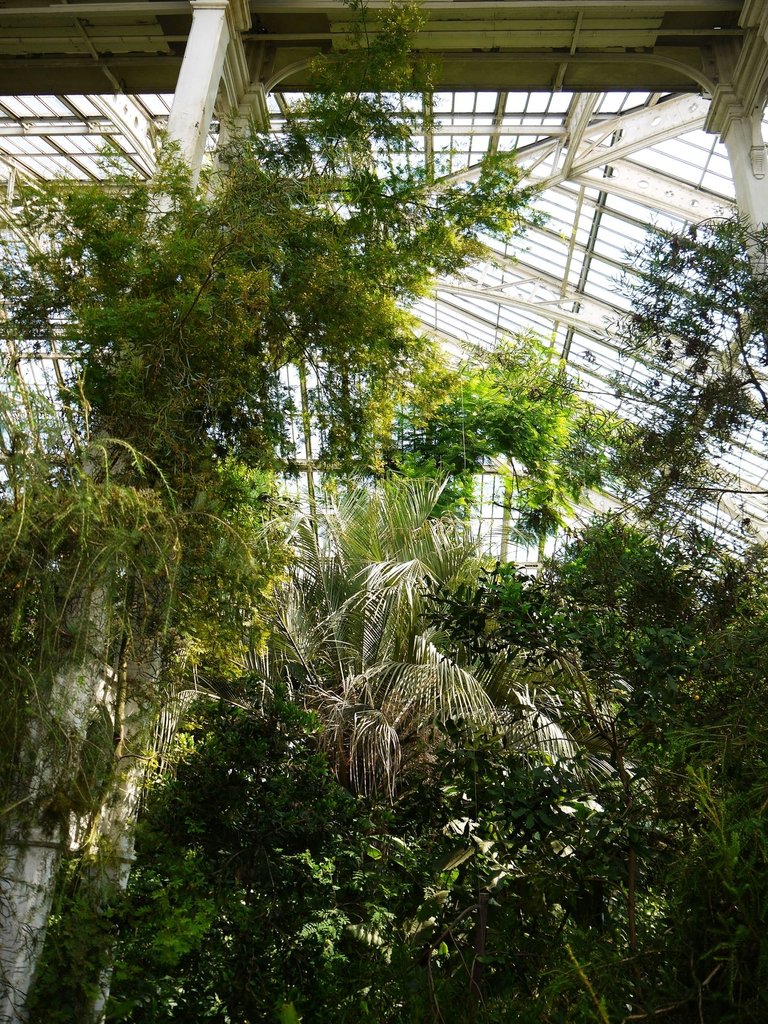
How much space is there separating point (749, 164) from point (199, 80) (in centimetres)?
368

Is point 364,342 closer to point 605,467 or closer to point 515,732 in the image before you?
point 605,467

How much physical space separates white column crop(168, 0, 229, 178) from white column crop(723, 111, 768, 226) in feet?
11.5

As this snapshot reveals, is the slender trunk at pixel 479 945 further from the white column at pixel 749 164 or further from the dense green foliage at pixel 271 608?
the white column at pixel 749 164

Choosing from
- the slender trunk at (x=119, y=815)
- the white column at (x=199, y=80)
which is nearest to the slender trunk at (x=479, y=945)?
the slender trunk at (x=119, y=815)

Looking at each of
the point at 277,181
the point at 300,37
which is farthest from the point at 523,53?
the point at 277,181

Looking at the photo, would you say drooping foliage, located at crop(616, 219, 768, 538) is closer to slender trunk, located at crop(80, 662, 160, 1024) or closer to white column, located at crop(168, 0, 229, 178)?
slender trunk, located at crop(80, 662, 160, 1024)

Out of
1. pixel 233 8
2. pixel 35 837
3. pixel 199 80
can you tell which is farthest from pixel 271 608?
pixel 233 8

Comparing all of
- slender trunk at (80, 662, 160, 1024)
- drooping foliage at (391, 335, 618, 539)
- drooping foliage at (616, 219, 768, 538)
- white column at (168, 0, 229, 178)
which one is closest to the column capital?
white column at (168, 0, 229, 178)

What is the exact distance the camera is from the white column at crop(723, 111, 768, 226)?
593 cm

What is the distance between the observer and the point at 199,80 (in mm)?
5516

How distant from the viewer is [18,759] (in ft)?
9.59

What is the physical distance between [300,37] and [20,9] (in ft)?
6.80

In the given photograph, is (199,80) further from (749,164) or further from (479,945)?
(479,945)

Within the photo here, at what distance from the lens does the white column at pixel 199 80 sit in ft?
17.3
